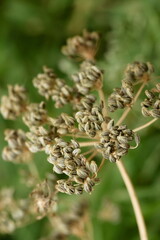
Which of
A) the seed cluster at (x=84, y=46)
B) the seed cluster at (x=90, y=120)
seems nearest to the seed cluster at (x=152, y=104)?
the seed cluster at (x=90, y=120)

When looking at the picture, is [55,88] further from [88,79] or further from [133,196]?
[133,196]

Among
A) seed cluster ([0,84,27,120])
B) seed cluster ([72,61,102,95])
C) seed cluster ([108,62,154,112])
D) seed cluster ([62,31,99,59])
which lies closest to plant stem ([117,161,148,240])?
seed cluster ([108,62,154,112])

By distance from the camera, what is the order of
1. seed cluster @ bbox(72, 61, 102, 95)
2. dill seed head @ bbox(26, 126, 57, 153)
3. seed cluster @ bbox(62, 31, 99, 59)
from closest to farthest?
dill seed head @ bbox(26, 126, 57, 153)
seed cluster @ bbox(72, 61, 102, 95)
seed cluster @ bbox(62, 31, 99, 59)

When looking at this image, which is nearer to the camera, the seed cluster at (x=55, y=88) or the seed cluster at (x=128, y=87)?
the seed cluster at (x=128, y=87)

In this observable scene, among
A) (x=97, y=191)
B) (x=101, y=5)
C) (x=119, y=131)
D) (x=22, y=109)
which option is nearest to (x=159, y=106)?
(x=119, y=131)

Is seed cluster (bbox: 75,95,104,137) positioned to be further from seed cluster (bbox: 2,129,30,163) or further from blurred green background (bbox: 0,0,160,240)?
blurred green background (bbox: 0,0,160,240)

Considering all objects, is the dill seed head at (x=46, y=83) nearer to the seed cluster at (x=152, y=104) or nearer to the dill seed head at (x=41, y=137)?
the dill seed head at (x=41, y=137)
